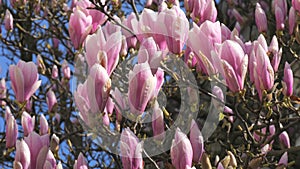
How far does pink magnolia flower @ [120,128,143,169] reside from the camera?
154cm

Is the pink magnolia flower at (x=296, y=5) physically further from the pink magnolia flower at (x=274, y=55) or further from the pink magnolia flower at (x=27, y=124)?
the pink magnolia flower at (x=27, y=124)

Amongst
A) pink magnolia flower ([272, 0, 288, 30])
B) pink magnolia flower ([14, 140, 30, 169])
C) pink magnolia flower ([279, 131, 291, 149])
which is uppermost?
pink magnolia flower ([272, 0, 288, 30])

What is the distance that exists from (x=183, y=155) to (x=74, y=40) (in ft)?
2.67

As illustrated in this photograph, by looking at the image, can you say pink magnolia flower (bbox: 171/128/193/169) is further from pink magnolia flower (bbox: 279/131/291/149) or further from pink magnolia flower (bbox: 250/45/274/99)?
pink magnolia flower (bbox: 279/131/291/149)

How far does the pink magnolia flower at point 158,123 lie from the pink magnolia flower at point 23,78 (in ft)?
1.48

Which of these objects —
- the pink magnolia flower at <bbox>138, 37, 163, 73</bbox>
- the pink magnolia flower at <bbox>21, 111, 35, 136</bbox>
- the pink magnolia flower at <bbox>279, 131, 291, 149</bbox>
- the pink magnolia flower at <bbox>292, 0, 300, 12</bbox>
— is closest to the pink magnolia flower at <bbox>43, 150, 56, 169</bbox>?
the pink magnolia flower at <bbox>138, 37, 163, 73</bbox>

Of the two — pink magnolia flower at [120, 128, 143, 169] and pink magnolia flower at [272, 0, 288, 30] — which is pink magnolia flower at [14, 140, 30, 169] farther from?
pink magnolia flower at [272, 0, 288, 30]

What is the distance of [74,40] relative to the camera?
86.4 inches

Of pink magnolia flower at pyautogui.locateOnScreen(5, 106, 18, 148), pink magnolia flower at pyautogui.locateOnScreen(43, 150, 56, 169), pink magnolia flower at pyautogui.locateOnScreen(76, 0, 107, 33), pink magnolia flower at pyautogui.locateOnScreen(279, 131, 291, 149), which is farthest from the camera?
pink magnolia flower at pyautogui.locateOnScreen(279, 131, 291, 149)

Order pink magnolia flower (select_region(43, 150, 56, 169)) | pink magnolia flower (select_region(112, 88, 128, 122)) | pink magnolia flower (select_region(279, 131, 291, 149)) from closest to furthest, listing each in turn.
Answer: pink magnolia flower (select_region(43, 150, 56, 169))
pink magnolia flower (select_region(112, 88, 128, 122))
pink magnolia flower (select_region(279, 131, 291, 149))

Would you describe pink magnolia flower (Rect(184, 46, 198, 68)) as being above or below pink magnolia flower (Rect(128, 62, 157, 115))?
below

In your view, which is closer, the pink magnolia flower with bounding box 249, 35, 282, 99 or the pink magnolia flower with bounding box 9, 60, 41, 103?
the pink magnolia flower with bounding box 249, 35, 282, 99

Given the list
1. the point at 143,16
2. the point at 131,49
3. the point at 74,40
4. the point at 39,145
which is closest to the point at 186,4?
the point at 131,49

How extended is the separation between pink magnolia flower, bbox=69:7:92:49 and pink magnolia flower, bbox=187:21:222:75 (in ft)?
1.79
